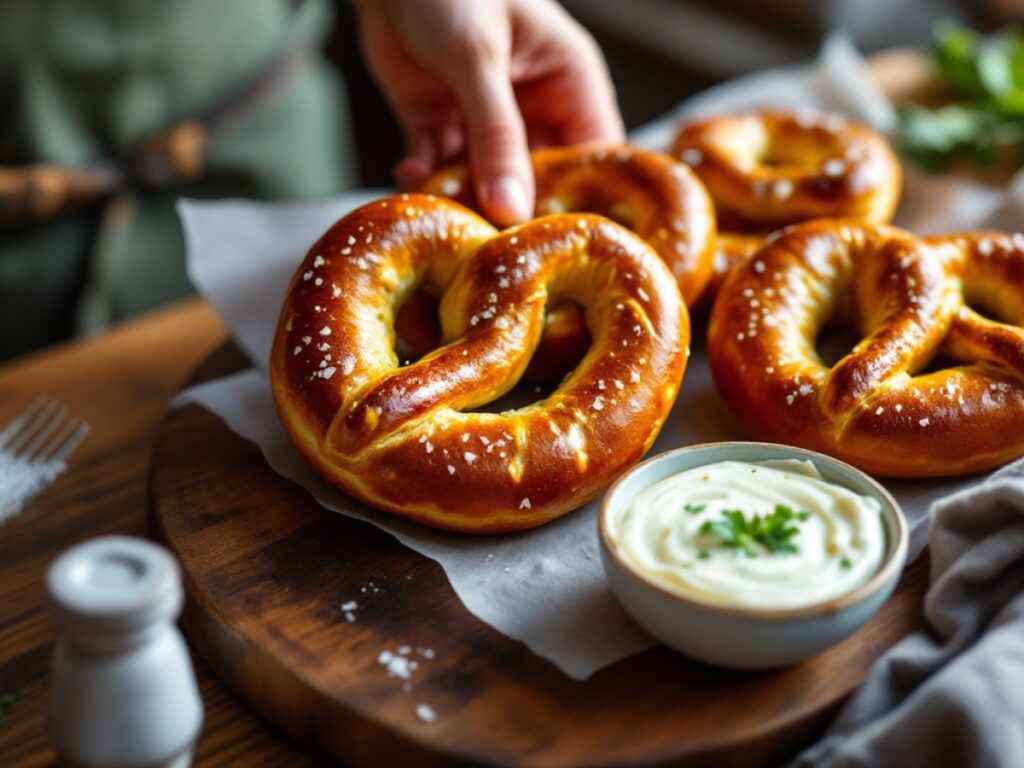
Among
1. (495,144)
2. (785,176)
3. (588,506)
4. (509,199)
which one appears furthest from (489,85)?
(588,506)

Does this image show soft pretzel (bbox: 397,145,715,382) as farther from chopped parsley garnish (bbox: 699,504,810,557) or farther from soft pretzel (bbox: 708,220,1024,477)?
chopped parsley garnish (bbox: 699,504,810,557)

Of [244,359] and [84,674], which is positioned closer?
[84,674]

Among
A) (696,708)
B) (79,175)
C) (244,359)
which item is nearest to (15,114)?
(79,175)

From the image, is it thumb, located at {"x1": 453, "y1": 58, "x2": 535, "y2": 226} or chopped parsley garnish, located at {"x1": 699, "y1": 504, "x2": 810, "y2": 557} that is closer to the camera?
chopped parsley garnish, located at {"x1": 699, "y1": 504, "x2": 810, "y2": 557}

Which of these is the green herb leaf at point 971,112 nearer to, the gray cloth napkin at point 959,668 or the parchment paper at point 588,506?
the parchment paper at point 588,506

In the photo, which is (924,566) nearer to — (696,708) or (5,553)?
(696,708)

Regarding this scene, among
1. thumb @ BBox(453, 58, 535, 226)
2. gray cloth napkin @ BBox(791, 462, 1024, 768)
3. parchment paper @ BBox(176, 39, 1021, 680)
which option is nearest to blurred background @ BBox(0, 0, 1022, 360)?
parchment paper @ BBox(176, 39, 1021, 680)

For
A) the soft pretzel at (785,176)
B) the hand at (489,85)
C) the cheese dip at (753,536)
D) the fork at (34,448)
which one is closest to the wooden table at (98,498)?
the fork at (34,448)
